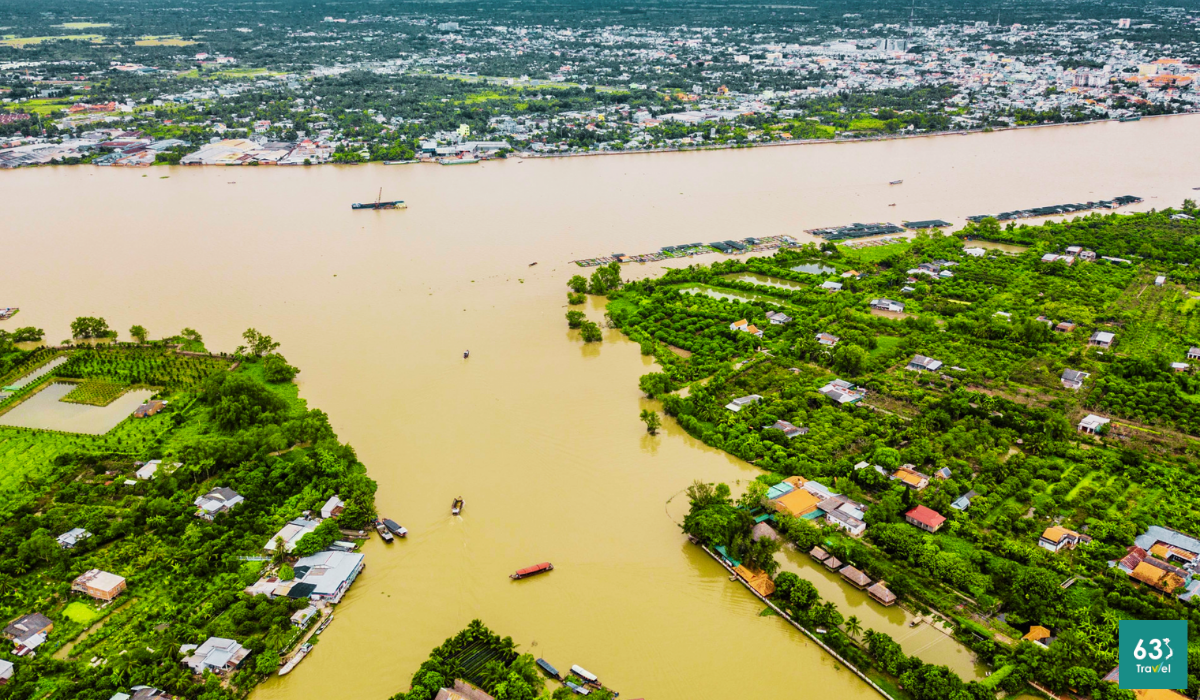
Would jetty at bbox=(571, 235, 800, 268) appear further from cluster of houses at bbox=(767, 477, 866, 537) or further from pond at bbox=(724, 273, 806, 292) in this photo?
cluster of houses at bbox=(767, 477, 866, 537)

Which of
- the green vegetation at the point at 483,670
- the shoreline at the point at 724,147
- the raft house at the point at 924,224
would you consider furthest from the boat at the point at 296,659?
the shoreline at the point at 724,147

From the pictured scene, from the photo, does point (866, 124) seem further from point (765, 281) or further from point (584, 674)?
point (584, 674)

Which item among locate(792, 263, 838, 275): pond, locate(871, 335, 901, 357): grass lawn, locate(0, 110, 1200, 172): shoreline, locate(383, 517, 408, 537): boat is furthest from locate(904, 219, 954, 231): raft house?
locate(383, 517, 408, 537): boat

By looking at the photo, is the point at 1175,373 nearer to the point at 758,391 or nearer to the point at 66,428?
the point at 758,391

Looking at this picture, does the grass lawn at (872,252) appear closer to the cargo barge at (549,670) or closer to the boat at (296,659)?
the cargo barge at (549,670)

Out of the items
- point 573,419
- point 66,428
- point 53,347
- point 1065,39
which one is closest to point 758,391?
point 573,419

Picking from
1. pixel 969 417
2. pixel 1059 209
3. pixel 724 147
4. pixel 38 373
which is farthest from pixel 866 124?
pixel 38 373
